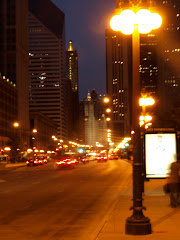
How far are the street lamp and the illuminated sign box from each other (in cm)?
1137

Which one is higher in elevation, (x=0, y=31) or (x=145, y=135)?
(x=0, y=31)

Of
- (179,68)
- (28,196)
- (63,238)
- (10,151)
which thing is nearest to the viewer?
(63,238)

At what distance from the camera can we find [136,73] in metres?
10.1

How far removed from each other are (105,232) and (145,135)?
11.3 meters

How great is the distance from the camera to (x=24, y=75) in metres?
136

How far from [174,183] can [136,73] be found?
6.00 meters

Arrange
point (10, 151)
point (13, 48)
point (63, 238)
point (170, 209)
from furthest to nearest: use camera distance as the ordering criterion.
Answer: point (13, 48) < point (10, 151) < point (170, 209) < point (63, 238)

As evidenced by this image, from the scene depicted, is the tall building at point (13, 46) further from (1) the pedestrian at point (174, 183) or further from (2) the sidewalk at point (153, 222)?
(1) the pedestrian at point (174, 183)

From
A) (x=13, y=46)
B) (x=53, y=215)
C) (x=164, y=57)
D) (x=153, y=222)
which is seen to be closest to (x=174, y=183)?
(x=153, y=222)

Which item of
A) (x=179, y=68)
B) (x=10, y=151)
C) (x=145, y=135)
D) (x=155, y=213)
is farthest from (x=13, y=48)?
(x=155, y=213)

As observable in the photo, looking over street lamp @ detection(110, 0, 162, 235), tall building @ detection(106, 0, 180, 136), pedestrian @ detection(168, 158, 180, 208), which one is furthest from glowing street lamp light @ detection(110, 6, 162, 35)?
tall building @ detection(106, 0, 180, 136)

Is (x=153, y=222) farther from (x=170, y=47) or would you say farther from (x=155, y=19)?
(x=170, y=47)

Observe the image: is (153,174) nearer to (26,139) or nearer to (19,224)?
(19,224)

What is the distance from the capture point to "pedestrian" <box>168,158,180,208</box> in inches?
584
